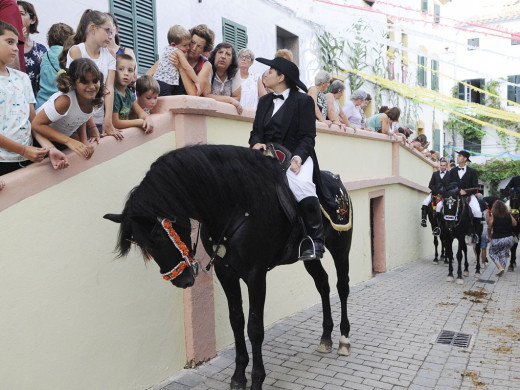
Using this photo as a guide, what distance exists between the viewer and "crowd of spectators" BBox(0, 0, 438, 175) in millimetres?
3455

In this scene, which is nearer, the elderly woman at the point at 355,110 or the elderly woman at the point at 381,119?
the elderly woman at the point at 355,110

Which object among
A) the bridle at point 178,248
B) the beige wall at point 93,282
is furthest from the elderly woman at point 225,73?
the bridle at point 178,248

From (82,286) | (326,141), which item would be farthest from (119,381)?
(326,141)

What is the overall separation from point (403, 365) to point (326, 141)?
13.1 feet

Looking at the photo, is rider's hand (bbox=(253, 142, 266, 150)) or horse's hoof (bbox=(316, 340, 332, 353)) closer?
rider's hand (bbox=(253, 142, 266, 150))

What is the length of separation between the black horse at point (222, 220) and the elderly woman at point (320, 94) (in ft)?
13.5

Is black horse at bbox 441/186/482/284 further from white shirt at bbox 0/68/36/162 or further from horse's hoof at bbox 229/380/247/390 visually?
white shirt at bbox 0/68/36/162

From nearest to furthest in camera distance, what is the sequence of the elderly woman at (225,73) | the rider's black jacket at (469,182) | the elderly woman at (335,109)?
the elderly woman at (225,73), the elderly woman at (335,109), the rider's black jacket at (469,182)

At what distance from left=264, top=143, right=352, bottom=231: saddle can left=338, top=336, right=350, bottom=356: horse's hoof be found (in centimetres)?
124

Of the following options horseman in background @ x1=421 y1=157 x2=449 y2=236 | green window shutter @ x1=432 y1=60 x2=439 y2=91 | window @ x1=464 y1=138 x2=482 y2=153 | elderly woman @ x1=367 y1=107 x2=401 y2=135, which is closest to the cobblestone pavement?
horseman in background @ x1=421 y1=157 x2=449 y2=236

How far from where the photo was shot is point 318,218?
4.32m

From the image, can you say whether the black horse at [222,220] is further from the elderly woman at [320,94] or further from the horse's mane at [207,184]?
the elderly woman at [320,94]

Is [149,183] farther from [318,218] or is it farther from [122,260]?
[318,218]

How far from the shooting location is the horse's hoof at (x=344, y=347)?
5.34 m
